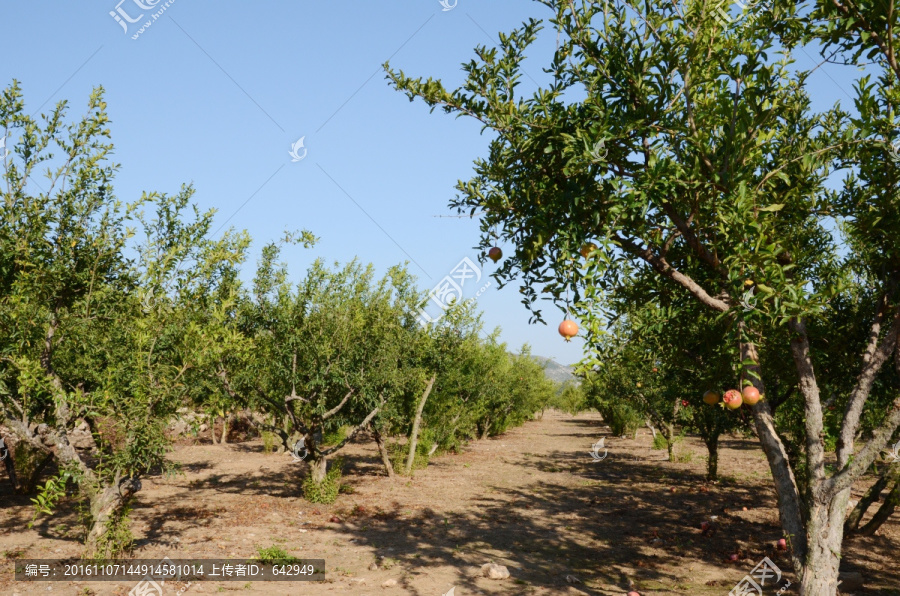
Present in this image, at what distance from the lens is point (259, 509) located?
48.7 feet

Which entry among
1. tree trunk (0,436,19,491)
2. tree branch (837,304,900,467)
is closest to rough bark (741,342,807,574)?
tree branch (837,304,900,467)

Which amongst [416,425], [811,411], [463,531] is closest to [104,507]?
[463,531]

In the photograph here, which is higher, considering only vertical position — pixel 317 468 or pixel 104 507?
pixel 104 507

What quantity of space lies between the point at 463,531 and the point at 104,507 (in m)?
7.65

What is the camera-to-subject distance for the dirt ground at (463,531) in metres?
9.55

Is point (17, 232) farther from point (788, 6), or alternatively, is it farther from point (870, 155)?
point (870, 155)

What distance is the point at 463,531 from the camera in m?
13.5

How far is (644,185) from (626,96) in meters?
1.17

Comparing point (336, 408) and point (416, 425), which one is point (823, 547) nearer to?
point (336, 408)

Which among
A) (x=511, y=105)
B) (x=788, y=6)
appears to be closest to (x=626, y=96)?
(x=511, y=105)

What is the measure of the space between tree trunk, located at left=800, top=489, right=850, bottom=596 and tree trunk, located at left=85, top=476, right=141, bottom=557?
9279mm

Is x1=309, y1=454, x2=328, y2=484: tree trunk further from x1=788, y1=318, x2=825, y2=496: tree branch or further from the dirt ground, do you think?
x1=788, y1=318, x2=825, y2=496: tree branch

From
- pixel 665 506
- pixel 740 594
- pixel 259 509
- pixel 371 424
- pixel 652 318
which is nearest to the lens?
pixel 652 318

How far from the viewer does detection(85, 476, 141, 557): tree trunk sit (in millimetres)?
8922
